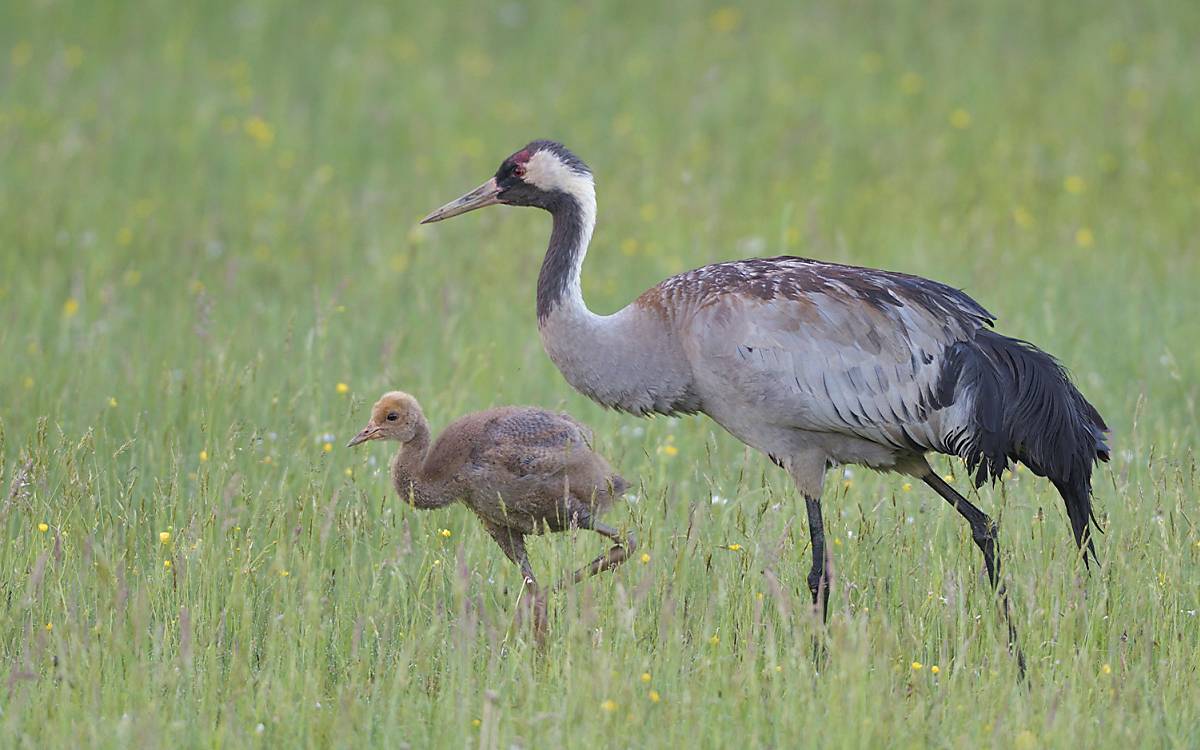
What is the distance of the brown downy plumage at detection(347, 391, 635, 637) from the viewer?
580cm

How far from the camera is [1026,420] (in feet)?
18.9

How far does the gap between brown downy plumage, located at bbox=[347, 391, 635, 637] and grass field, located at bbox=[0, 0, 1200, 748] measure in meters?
0.13

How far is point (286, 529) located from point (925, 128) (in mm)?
7683

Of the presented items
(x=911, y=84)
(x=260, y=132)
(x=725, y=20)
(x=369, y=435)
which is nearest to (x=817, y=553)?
(x=369, y=435)

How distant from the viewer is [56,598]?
527cm

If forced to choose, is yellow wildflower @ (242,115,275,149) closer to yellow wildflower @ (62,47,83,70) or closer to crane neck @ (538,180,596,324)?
yellow wildflower @ (62,47,83,70)

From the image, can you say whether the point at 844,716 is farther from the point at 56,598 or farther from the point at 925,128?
the point at 925,128

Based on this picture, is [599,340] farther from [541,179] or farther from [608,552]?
[608,552]

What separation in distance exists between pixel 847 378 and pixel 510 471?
1.23 meters

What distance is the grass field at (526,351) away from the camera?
475cm

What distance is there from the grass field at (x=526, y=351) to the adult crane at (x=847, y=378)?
0.90ft

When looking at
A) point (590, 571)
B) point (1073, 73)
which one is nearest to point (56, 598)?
point (590, 571)

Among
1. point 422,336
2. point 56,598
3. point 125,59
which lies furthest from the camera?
point 125,59

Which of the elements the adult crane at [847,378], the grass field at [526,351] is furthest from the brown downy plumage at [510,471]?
the adult crane at [847,378]
